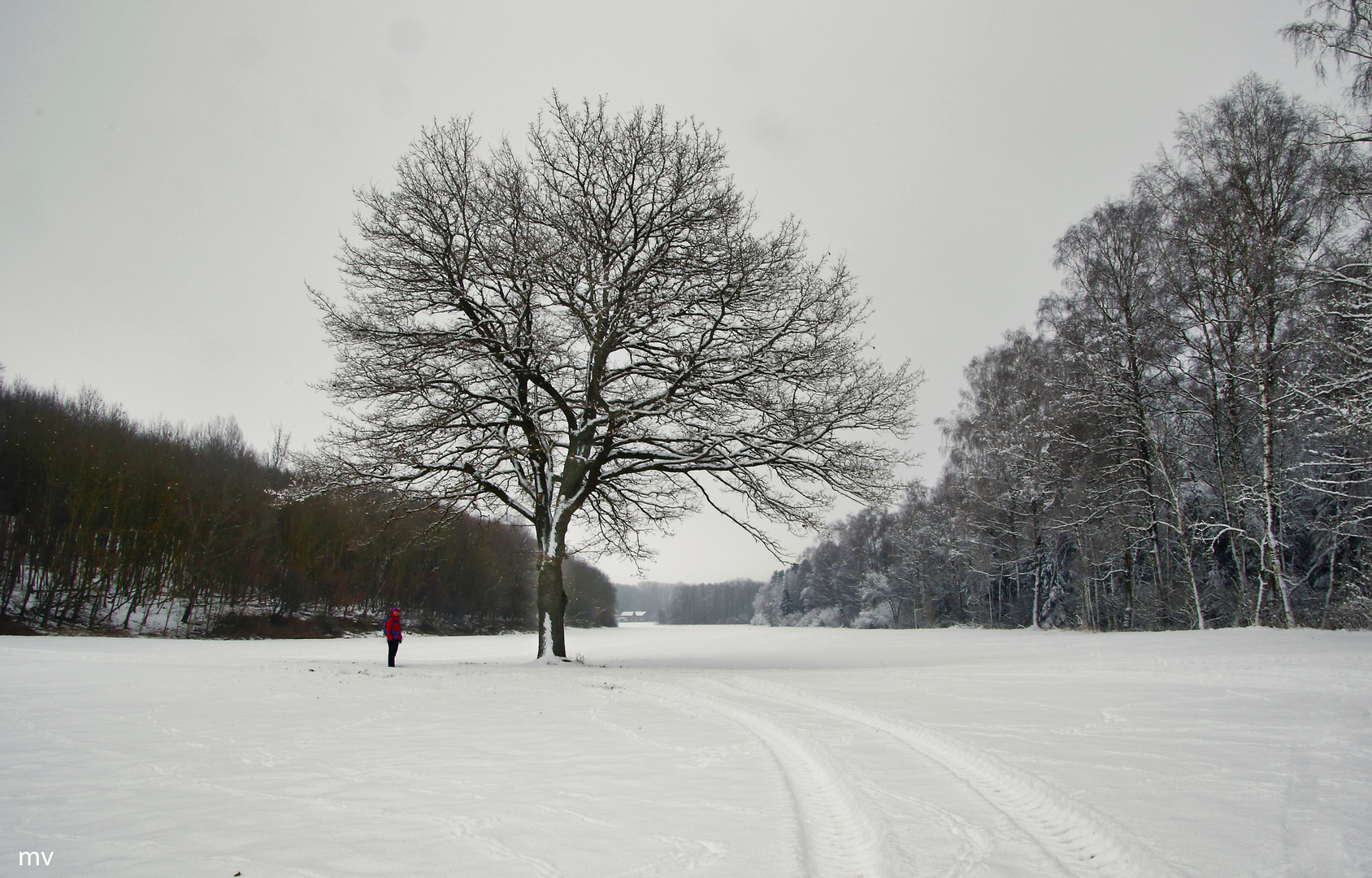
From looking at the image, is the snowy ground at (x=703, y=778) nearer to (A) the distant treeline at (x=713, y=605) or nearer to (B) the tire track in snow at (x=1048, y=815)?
(B) the tire track in snow at (x=1048, y=815)

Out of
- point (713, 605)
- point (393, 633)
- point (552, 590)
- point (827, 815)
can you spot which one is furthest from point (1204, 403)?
point (713, 605)

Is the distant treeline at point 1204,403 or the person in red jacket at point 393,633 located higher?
the distant treeline at point 1204,403

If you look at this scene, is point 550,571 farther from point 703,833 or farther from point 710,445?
point 703,833

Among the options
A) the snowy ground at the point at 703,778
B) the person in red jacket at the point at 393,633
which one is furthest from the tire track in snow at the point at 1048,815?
the person in red jacket at the point at 393,633

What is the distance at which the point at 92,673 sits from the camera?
1149 centimetres

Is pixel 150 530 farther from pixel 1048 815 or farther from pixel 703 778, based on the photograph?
pixel 1048 815

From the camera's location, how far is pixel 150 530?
28953 mm

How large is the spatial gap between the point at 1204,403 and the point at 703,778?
19.3 metres

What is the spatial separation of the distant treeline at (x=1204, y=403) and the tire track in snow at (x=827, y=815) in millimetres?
8946

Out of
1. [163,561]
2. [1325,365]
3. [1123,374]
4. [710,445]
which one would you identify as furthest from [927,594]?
[163,561]

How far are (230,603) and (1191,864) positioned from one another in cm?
3965

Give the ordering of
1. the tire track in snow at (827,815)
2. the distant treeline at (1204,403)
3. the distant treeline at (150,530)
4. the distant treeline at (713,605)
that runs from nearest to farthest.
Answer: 1. the tire track in snow at (827,815)
2. the distant treeline at (1204,403)
3. the distant treeline at (150,530)
4. the distant treeline at (713,605)

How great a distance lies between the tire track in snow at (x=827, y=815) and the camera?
320cm

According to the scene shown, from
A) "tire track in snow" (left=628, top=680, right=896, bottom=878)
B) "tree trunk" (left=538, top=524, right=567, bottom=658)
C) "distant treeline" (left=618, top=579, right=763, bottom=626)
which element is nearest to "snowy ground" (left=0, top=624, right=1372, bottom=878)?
"tire track in snow" (left=628, top=680, right=896, bottom=878)
